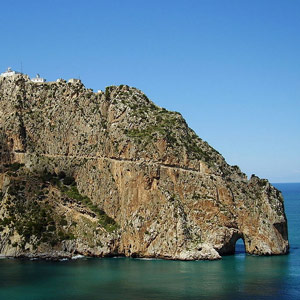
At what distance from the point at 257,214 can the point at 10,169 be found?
4391 cm

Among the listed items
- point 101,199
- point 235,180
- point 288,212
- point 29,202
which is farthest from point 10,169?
point 288,212

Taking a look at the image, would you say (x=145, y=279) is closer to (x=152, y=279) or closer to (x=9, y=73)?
(x=152, y=279)

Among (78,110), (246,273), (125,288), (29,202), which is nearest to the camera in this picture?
(125,288)

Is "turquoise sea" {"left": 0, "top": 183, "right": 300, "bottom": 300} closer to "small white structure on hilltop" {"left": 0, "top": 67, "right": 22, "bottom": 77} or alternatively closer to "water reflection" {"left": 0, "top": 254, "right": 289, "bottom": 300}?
"water reflection" {"left": 0, "top": 254, "right": 289, "bottom": 300}

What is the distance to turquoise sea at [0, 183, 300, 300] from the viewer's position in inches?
3041

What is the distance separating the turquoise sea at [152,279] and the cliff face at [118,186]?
3.79 m

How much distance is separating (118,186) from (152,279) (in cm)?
2771

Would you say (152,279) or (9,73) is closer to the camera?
(152,279)

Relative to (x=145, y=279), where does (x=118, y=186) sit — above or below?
above

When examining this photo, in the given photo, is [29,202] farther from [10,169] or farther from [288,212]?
[288,212]

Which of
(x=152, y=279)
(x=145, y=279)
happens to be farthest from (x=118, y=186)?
(x=152, y=279)

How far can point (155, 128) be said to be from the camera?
110 meters

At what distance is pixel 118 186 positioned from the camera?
4323 inches

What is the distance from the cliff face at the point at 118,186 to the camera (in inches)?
4021
